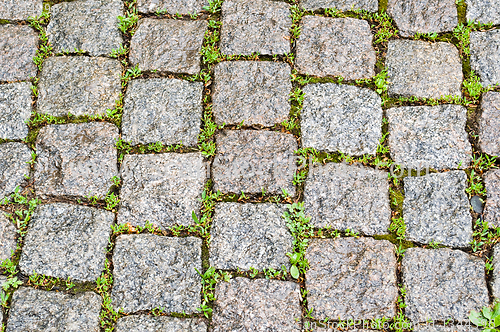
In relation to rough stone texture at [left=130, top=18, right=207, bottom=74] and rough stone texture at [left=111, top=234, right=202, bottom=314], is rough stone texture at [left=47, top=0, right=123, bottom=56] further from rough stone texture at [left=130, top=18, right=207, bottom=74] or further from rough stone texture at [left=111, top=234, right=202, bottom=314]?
rough stone texture at [left=111, top=234, right=202, bottom=314]

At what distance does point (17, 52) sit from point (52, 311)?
5.45ft

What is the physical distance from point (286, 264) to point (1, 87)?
6.79 ft

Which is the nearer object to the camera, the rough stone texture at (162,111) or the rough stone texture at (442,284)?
the rough stone texture at (442,284)

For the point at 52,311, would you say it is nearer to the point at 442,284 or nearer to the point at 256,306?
the point at 256,306

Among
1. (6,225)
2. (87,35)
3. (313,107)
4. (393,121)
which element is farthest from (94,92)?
(393,121)

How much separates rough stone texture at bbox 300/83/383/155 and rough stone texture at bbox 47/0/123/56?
134 centimetres

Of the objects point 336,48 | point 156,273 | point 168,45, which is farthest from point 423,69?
point 156,273

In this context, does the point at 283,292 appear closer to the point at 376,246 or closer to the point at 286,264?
the point at 286,264

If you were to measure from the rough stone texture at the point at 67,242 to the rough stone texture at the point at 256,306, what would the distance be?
0.70m

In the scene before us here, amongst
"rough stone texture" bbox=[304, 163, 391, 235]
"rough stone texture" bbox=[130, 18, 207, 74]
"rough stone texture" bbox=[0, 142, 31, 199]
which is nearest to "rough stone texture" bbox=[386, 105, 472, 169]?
"rough stone texture" bbox=[304, 163, 391, 235]

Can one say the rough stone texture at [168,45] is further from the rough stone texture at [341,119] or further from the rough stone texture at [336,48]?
the rough stone texture at [341,119]

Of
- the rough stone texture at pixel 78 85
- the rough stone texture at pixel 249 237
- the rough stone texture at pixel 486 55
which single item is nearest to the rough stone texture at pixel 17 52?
the rough stone texture at pixel 78 85

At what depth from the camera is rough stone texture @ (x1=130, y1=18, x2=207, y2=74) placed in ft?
8.98

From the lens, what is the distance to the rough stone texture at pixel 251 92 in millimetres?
2609
